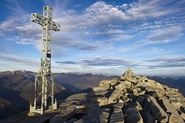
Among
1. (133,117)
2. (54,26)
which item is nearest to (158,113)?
(133,117)

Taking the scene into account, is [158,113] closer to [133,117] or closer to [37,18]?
[133,117]

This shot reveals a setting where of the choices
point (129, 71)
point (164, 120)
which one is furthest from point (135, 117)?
point (129, 71)

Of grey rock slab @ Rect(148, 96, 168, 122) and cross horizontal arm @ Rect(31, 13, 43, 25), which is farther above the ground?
cross horizontal arm @ Rect(31, 13, 43, 25)

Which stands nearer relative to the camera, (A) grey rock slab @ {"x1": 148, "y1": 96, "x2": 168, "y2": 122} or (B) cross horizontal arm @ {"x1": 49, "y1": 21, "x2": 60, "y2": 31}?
(A) grey rock slab @ {"x1": 148, "y1": 96, "x2": 168, "y2": 122}

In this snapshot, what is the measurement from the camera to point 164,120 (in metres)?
15.5

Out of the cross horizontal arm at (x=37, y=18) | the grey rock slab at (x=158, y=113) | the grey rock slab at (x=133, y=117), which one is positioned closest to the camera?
the grey rock slab at (x=133, y=117)

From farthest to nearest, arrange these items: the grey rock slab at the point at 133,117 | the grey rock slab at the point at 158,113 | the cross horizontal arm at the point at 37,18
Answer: the cross horizontal arm at the point at 37,18, the grey rock slab at the point at 158,113, the grey rock slab at the point at 133,117

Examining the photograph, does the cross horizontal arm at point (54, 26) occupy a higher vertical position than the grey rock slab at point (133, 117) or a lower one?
higher

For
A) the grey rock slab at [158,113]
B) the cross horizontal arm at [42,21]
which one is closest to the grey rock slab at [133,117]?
the grey rock slab at [158,113]

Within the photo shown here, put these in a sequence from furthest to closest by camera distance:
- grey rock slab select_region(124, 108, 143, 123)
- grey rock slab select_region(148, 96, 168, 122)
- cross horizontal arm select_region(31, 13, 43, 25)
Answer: cross horizontal arm select_region(31, 13, 43, 25)
grey rock slab select_region(148, 96, 168, 122)
grey rock slab select_region(124, 108, 143, 123)

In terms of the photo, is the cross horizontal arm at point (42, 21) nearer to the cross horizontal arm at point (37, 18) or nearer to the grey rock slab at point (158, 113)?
the cross horizontal arm at point (37, 18)

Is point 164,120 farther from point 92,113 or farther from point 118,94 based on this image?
point 118,94

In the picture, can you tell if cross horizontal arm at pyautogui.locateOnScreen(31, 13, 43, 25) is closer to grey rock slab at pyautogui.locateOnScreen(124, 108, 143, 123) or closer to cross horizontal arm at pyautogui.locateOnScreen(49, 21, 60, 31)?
cross horizontal arm at pyautogui.locateOnScreen(49, 21, 60, 31)

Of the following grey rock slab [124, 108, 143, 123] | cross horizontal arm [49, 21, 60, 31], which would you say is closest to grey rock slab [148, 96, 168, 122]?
grey rock slab [124, 108, 143, 123]
